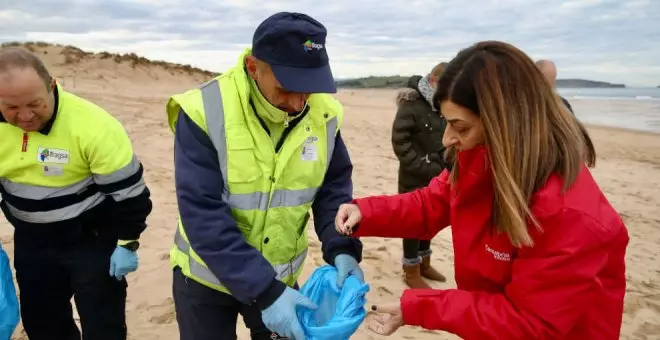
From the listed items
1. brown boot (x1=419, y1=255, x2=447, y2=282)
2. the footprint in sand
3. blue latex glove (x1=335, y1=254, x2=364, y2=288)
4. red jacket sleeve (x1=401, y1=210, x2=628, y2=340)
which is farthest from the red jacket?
brown boot (x1=419, y1=255, x2=447, y2=282)

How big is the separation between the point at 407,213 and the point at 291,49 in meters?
0.84

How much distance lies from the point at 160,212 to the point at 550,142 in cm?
502

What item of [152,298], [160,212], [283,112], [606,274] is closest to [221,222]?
[283,112]

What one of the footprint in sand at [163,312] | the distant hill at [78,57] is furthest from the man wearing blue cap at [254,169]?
the distant hill at [78,57]

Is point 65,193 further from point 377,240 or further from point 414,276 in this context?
point 377,240

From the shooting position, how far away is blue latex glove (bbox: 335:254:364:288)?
2.33 m

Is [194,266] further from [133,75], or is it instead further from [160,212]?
[133,75]

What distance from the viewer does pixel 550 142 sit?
1.72m

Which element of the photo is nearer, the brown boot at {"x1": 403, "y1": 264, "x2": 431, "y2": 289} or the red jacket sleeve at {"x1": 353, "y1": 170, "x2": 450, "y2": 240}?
the red jacket sleeve at {"x1": 353, "y1": 170, "x2": 450, "y2": 240}

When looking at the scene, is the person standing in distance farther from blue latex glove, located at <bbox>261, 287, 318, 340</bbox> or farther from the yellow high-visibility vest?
blue latex glove, located at <bbox>261, 287, 318, 340</bbox>

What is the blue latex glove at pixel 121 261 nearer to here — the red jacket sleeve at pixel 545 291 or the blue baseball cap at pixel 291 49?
the blue baseball cap at pixel 291 49

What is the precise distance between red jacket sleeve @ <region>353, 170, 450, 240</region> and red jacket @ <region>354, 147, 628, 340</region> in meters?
0.27

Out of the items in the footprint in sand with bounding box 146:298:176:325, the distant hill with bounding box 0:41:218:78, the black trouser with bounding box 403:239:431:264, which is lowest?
the footprint in sand with bounding box 146:298:176:325

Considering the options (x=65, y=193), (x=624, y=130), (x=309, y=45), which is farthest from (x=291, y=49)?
(x=624, y=130)
